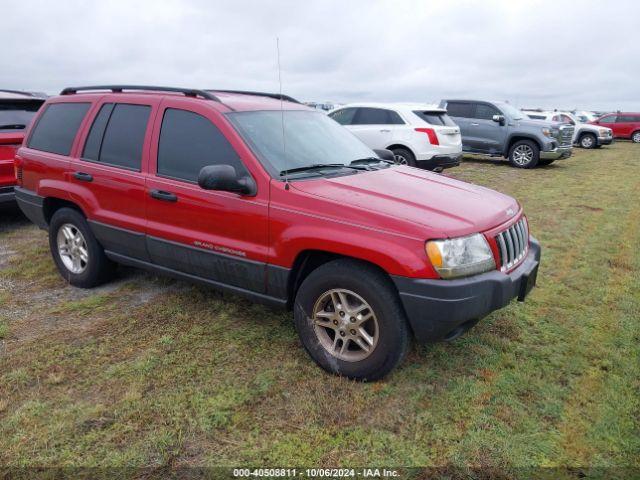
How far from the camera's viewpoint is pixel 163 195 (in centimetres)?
373

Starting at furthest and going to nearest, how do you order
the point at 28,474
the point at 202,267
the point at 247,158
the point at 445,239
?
the point at 202,267
the point at 247,158
the point at 445,239
the point at 28,474

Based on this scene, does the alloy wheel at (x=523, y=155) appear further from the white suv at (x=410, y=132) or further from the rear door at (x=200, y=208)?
the rear door at (x=200, y=208)

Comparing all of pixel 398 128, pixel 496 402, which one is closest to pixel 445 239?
pixel 496 402

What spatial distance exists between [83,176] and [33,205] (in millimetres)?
939

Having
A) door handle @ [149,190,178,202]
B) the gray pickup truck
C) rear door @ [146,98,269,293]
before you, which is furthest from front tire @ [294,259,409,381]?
the gray pickup truck

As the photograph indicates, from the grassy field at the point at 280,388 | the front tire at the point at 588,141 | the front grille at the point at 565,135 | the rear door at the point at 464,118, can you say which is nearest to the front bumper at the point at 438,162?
the rear door at the point at 464,118

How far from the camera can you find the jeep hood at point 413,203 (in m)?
2.88

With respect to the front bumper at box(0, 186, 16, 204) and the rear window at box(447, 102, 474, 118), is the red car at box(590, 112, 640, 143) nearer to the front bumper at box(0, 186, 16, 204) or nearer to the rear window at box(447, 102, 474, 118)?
the rear window at box(447, 102, 474, 118)

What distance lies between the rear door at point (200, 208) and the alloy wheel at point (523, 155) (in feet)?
39.7

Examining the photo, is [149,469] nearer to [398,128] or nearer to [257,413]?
[257,413]

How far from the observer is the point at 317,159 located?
375 centimetres

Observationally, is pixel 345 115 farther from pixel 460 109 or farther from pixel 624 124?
pixel 624 124

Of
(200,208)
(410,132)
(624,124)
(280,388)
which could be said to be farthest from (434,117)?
(624,124)

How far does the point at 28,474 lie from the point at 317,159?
259cm
